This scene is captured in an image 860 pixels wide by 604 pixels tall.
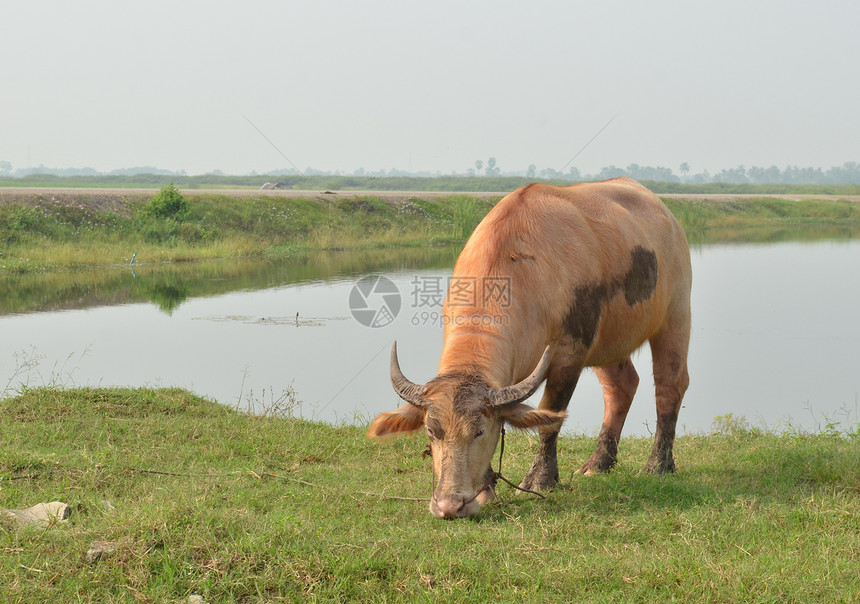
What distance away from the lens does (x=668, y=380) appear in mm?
6570

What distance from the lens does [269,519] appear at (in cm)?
447

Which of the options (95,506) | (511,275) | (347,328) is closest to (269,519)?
(95,506)

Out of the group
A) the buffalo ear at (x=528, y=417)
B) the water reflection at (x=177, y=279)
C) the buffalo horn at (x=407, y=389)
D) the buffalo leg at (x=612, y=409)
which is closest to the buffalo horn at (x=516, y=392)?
the buffalo ear at (x=528, y=417)

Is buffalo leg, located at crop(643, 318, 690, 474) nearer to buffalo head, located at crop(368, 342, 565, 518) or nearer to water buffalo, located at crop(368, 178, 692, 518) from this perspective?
water buffalo, located at crop(368, 178, 692, 518)

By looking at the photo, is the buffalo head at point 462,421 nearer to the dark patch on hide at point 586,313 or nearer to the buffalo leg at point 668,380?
the dark patch on hide at point 586,313

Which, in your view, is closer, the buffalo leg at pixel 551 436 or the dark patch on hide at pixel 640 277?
the buffalo leg at pixel 551 436

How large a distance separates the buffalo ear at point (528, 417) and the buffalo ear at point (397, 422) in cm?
49

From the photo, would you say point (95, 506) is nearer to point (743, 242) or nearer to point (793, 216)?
point (743, 242)

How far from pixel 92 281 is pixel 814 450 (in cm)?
1564

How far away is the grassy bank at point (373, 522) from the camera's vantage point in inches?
146

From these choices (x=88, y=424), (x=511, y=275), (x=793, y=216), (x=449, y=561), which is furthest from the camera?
(x=793, y=216)

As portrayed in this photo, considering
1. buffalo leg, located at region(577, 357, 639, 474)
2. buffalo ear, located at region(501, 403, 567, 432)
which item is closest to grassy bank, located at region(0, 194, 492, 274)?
buffalo leg, located at region(577, 357, 639, 474)

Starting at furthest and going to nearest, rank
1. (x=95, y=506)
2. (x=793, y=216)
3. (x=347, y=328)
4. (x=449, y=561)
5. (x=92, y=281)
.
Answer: (x=793, y=216), (x=92, y=281), (x=347, y=328), (x=95, y=506), (x=449, y=561)

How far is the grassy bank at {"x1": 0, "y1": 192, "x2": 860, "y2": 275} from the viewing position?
795 inches
